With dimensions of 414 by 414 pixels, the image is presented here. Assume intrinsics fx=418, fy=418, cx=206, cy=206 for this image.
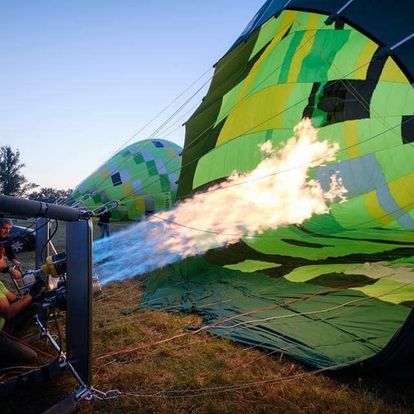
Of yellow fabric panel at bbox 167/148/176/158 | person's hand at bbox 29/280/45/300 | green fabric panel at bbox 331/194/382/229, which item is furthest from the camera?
yellow fabric panel at bbox 167/148/176/158

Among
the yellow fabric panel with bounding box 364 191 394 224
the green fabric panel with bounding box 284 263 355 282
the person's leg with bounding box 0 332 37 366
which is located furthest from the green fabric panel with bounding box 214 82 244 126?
the person's leg with bounding box 0 332 37 366

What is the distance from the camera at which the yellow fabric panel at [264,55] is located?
4918mm

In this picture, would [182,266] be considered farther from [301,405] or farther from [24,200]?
[24,200]

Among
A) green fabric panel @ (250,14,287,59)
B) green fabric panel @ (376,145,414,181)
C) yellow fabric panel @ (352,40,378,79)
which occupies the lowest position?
green fabric panel @ (376,145,414,181)

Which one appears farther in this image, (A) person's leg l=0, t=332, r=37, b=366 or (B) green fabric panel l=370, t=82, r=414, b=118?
(B) green fabric panel l=370, t=82, r=414, b=118

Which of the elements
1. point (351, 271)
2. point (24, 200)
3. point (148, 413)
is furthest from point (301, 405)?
point (351, 271)

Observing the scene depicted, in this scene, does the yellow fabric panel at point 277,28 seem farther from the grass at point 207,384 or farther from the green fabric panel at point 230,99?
the grass at point 207,384

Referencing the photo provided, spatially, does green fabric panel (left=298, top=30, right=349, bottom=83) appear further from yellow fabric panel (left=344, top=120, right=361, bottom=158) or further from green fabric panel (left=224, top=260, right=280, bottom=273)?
green fabric panel (left=224, top=260, right=280, bottom=273)

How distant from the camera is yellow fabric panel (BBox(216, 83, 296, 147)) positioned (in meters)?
5.59

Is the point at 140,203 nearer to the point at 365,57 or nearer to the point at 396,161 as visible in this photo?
the point at 396,161

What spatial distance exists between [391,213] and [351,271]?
1.55 metres

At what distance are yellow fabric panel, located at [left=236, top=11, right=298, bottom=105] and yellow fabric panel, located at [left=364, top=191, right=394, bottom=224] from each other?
241 cm

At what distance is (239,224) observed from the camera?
20.5ft

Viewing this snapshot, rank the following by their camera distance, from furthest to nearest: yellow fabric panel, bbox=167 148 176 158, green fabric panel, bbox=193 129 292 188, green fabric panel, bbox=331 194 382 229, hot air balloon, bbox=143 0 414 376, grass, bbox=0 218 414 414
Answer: yellow fabric panel, bbox=167 148 176 158 → green fabric panel, bbox=331 194 382 229 → green fabric panel, bbox=193 129 292 188 → hot air balloon, bbox=143 0 414 376 → grass, bbox=0 218 414 414
